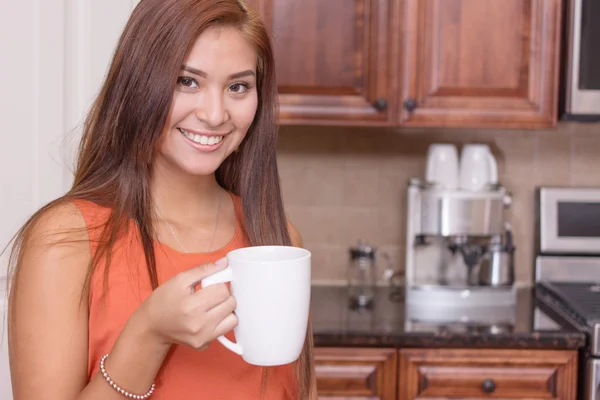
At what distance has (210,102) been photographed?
39.5 inches

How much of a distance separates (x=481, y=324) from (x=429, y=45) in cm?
77

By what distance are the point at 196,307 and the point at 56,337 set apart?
0.24 m

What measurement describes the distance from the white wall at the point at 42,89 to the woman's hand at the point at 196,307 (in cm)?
53

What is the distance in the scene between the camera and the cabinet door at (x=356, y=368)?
1.91m

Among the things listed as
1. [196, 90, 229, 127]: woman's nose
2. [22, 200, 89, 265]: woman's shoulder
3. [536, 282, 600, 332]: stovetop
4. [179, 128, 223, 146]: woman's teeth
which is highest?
[196, 90, 229, 127]: woman's nose

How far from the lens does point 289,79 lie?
2123 millimetres

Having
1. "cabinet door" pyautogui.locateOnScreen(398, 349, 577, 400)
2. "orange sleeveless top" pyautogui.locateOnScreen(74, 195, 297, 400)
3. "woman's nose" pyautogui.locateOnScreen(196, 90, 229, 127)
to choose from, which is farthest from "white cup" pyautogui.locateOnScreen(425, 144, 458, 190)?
"woman's nose" pyautogui.locateOnScreen(196, 90, 229, 127)

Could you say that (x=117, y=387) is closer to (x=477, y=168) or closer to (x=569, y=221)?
(x=477, y=168)

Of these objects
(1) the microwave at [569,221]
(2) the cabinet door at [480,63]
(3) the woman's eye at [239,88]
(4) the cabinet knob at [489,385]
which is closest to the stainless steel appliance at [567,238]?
(1) the microwave at [569,221]

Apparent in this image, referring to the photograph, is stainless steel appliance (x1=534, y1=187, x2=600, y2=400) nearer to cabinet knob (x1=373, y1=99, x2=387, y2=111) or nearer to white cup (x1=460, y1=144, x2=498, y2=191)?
white cup (x1=460, y1=144, x2=498, y2=191)

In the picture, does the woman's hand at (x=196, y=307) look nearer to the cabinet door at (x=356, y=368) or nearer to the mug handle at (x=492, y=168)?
the cabinet door at (x=356, y=368)

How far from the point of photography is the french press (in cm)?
224

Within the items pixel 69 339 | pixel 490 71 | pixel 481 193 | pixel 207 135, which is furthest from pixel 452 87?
pixel 69 339

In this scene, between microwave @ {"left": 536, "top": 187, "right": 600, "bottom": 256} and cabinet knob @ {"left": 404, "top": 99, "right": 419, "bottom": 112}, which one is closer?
cabinet knob @ {"left": 404, "top": 99, "right": 419, "bottom": 112}
